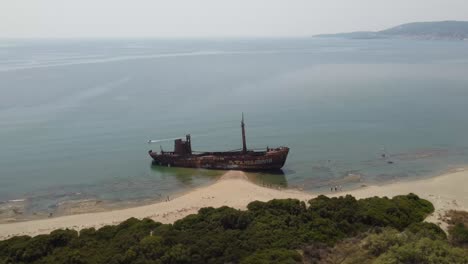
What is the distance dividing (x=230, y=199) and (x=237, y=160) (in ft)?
32.5

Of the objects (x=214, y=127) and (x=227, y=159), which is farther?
(x=214, y=127)

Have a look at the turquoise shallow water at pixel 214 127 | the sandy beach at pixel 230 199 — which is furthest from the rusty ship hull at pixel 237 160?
the sandy beach at pixel 230 199

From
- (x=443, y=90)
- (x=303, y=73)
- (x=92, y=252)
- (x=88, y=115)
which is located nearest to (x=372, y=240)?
Answer: (x=92, y=252)

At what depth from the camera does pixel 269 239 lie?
84.6 feet

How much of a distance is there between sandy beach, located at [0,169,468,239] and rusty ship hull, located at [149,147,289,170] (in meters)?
2.43

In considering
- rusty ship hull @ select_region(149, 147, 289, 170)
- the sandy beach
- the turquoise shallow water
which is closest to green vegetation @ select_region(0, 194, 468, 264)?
the sandy beach

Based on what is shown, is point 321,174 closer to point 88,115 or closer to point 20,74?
point 88,115

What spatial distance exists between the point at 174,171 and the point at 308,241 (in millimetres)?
27510

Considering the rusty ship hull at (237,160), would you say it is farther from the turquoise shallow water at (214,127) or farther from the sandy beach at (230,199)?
the sandy beach at (230,199)

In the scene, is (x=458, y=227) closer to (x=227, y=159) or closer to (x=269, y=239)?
(x=269, y=239)

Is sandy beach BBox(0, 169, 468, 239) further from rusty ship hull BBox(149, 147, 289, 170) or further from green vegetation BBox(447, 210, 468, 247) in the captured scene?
rusty ship hull BBox(149, 147, 289, 170)

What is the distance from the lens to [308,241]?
2591cm

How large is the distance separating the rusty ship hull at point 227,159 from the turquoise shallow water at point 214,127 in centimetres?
131

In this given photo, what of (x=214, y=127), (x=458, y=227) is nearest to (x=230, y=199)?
(x=458, y=227)
